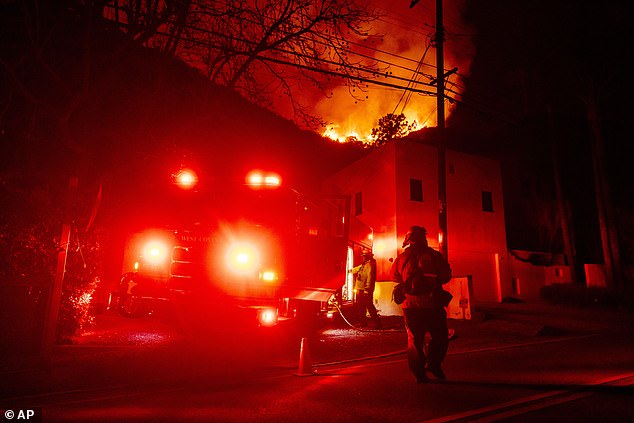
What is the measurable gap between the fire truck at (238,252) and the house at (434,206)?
1045 centimetres

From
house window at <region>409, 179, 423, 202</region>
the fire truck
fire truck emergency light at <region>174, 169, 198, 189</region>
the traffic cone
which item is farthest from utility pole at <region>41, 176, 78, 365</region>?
house window at <region>409, 179, 423, 202</region>

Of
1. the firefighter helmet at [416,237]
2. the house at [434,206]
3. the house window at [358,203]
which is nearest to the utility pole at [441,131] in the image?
the house at [434,206]

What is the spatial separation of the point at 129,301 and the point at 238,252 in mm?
2694

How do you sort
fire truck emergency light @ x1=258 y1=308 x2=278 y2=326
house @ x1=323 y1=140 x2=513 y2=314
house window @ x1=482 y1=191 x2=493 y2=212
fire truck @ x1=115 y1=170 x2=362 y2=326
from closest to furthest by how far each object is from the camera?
fire truck emergency light @ x1=258 y1=308 x2=278 y2=326 → fire truck @ x1=115 y1=170 x2=362 y2=326 → house @ x1=323 y1=140 x2=513 y2=314 → house window @ x1=482 y1=191 x2=493 y2=212

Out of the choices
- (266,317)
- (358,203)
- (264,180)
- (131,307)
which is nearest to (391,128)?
(358,203)

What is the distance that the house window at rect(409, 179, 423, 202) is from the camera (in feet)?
64.1

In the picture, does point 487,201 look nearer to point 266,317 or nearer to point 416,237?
point 266,317

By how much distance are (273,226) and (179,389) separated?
348 centimetres

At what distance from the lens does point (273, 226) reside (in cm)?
805

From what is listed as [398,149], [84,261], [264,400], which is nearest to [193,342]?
[84,261]

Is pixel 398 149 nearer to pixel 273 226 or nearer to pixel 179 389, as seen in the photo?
pixel 273 226

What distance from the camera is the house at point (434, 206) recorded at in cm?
1909

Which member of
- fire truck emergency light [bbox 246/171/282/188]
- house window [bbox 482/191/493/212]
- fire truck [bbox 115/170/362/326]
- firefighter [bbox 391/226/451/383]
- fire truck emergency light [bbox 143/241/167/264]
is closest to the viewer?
firefighter [bbox 391/226/451/383]

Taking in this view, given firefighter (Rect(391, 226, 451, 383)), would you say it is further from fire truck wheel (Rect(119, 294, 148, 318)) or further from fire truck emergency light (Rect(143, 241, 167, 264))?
fire truck wheel (Rect(119, 294, 148, 318))
